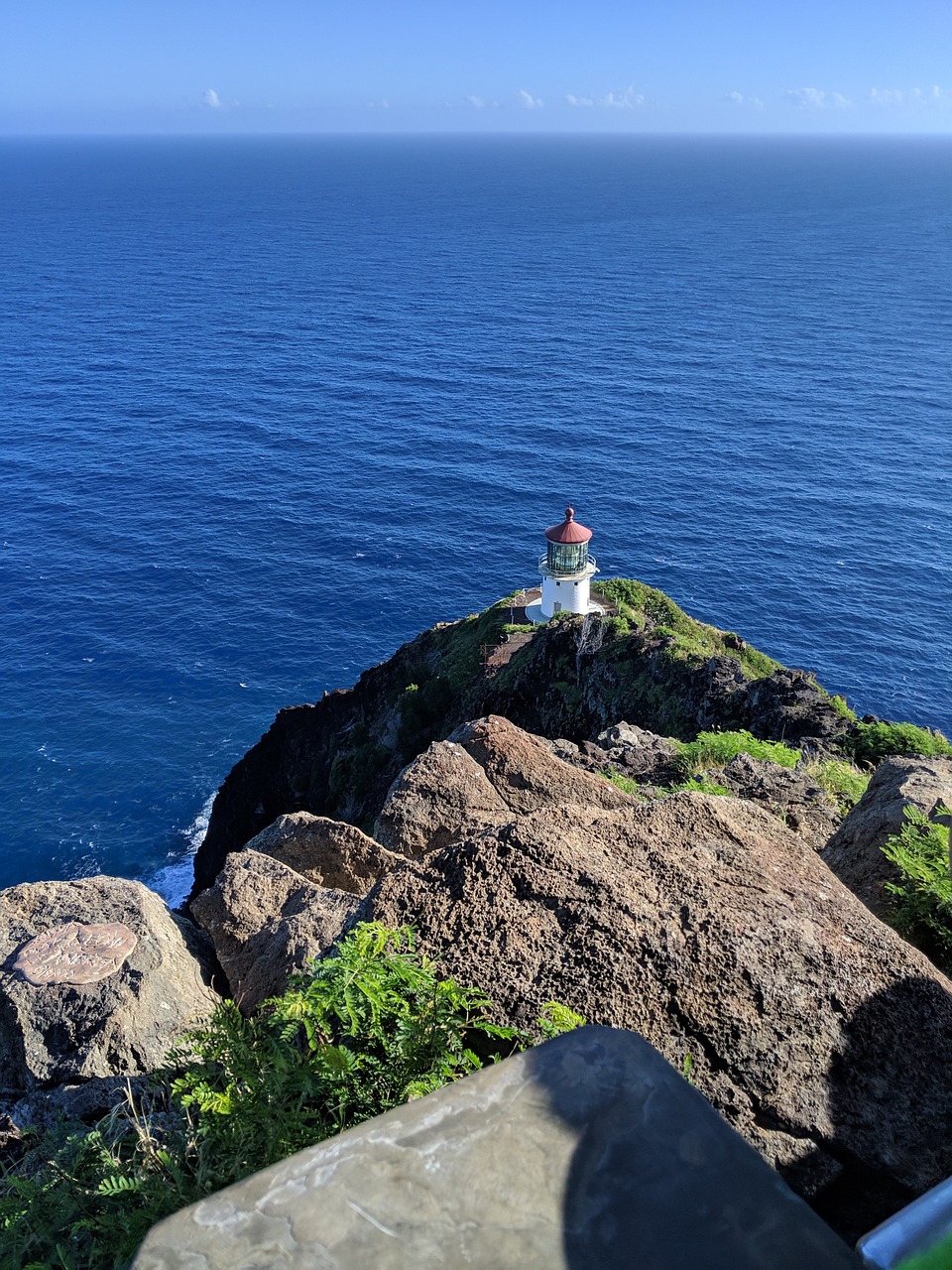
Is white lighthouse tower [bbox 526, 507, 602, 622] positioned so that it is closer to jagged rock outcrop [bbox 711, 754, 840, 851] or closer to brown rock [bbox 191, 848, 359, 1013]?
jagged rock outcrop [bbox 711, 754, 840, 851]

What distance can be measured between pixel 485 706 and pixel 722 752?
19.3 metres

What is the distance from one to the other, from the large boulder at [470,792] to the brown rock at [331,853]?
1.24ft

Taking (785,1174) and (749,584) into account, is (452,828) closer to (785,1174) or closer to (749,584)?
(785,1174)

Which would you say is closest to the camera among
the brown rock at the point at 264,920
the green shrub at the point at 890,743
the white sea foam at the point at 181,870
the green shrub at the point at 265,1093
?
the green shrub at the point at 265,1093

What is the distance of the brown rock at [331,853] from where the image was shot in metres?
13.3

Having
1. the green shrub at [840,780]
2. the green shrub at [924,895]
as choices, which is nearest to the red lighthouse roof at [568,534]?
the green shrub at [840,780]

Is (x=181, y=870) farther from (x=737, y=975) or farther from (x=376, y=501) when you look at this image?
(x=737, y=975)

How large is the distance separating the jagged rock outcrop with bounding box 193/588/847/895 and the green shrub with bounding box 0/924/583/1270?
70.1 feet

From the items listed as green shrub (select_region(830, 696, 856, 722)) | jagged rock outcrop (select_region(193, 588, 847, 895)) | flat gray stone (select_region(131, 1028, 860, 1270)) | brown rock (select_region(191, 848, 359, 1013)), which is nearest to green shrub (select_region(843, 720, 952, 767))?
jagged rock outcrop (select_region(193, 588, 847, 895))

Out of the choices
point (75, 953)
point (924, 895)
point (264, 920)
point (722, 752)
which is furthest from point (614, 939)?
point (722, 752)

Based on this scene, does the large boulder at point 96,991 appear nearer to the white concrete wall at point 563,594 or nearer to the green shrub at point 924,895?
the green shrub at point 924,895

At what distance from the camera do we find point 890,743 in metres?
24.2

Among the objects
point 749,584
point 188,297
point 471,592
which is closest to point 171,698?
point 471,592

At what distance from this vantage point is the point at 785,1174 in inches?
215
